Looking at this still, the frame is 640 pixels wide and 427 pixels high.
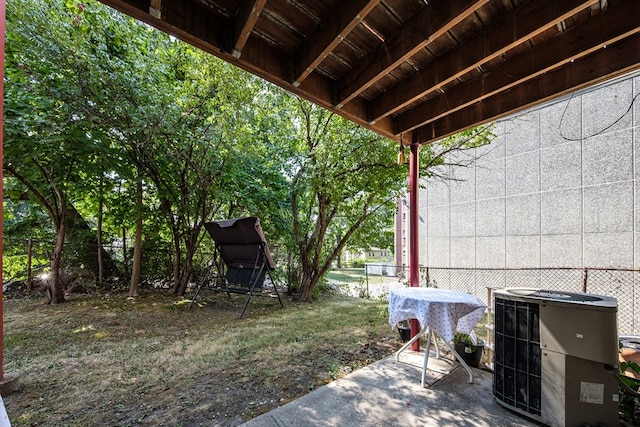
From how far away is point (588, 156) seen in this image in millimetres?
5105

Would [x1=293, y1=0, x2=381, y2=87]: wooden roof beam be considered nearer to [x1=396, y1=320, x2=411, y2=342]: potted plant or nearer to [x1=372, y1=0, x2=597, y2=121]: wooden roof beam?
[x1=372, y1=0, x2=597, y2=121]: wooden roof beam

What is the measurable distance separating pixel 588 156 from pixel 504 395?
205 inches

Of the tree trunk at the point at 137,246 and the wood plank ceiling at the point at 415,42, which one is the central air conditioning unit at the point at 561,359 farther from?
the tree trunk at the point at 137,246

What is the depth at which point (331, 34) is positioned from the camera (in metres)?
1.83

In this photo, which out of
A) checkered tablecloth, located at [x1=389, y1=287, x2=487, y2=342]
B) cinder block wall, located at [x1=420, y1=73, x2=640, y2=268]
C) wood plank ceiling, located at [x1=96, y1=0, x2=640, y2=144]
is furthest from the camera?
cinder block wall, located at [x1=420, y1=73, x2=640, y2=268]

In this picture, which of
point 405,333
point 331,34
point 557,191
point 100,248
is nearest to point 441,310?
point 405,333

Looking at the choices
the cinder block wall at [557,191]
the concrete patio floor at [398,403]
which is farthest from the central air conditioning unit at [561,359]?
the cinder block wall at [557,191]

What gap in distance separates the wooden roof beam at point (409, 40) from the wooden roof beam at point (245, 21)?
3.18 feet

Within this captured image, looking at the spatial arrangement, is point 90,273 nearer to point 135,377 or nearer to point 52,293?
point 52,293

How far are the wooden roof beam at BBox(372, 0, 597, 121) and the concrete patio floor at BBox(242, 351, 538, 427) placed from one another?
2523 millimetres

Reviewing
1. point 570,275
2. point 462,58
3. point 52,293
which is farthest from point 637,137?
point 52,293

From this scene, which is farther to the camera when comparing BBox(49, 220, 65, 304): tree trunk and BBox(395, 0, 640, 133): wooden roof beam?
BBox(49, 220, 65, 304): tree trunk

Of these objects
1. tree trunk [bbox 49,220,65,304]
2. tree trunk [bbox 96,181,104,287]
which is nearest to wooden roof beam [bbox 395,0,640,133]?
tree trunk [bbox 49,220,65,304]

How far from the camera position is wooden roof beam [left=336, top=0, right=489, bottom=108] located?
5.45 ft
